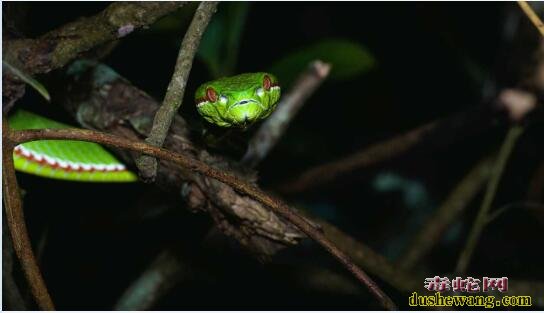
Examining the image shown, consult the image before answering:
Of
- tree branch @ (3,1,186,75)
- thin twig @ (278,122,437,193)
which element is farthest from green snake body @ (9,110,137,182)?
thin twig @ (278,122,437,193)

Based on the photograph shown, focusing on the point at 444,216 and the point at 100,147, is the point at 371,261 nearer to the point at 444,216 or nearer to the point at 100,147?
the point at 444,216

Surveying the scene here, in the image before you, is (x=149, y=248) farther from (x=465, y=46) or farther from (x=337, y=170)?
(x=465, y=46)

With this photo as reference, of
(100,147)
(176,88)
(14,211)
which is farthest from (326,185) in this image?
(14,211)

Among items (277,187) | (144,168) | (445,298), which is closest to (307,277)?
(277,187)

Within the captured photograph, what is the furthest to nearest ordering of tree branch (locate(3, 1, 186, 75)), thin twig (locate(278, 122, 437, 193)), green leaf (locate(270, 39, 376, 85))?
thin twig (locate(278, 122, 437, 193))
green leaf (locate(270, 39, 376, 85))
tree branch (locate(3, 1, 186, 75))

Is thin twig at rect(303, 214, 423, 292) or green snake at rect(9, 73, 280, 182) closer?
green snake at rect(9, 73, 280, 182)

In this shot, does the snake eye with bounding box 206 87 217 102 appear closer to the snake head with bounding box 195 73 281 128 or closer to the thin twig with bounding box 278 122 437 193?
the snake head with bounding box 195 73 281 128
